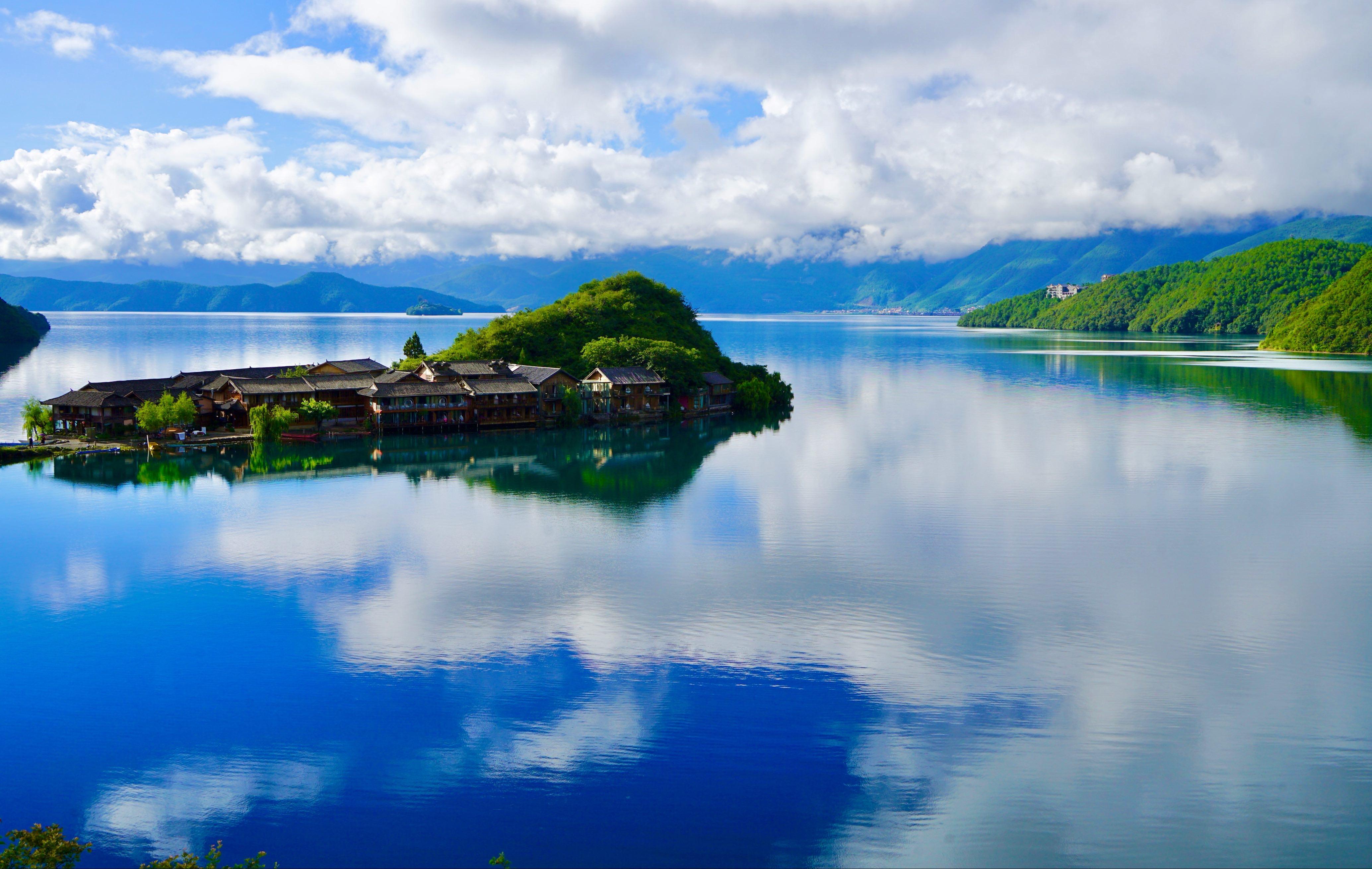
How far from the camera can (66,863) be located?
9.97m

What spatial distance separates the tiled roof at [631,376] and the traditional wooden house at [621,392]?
0.07 ft

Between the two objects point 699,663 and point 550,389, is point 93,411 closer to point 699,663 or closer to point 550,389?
point 550,389

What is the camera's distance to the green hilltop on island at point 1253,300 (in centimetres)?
10475

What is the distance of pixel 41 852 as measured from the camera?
10.0 m

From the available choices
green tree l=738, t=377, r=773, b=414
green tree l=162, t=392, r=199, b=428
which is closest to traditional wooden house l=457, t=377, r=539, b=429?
green tree l=162, t=392, r=199, b=428

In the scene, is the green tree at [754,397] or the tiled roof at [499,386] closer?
the tiled roof at [499,386]

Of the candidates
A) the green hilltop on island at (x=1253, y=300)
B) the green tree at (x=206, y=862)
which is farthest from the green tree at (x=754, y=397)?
the green hilltop on island at (x=1253, y=300)

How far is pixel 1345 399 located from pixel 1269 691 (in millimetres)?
53238

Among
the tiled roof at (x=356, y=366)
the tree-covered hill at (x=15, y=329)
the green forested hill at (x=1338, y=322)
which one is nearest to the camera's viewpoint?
the tiled roof at (x=356, y=366)

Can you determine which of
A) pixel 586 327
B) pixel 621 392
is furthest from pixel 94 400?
pixel 586 327

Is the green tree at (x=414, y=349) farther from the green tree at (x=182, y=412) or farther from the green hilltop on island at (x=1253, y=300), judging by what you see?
the green hilltop on island at (x=1253, y=300)

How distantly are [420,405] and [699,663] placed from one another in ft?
115

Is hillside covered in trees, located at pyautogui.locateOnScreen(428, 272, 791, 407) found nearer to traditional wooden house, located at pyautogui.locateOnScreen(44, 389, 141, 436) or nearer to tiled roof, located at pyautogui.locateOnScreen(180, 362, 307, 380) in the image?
tiled roof, located at pyautogui.locateOnScreen(180, 362, 307, 380)

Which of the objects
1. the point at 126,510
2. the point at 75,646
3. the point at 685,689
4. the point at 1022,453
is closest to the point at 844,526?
the point at 685,689
